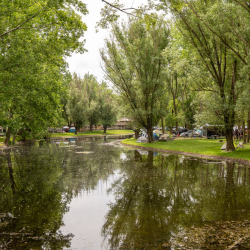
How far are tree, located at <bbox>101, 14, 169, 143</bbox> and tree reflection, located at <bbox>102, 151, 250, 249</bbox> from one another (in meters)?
17.1

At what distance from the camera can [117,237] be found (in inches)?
228

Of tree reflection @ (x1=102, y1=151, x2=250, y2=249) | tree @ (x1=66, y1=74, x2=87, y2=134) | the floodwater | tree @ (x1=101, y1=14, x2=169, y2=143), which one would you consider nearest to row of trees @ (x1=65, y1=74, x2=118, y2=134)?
tree @ (x1=66, y1=74, x2=87, y2=134)

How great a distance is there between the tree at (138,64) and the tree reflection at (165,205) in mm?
17109

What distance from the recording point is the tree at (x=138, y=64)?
28.1m

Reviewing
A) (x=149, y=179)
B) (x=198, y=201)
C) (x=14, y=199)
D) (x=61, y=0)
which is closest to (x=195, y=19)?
(x=61, y=0)

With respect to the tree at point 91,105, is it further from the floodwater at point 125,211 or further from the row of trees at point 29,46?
the floodwater at point 125,211

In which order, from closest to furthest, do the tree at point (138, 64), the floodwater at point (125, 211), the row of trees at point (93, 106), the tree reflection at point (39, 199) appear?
the floodwater at point (125, 211)
the tree reflection at point (39, 199)
the tree at point (138, 64)
the row of trees at point (93, 106)

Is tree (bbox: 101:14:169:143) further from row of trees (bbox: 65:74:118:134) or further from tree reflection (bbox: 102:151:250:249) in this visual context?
row of trees (bbox: 65:74:118:134)

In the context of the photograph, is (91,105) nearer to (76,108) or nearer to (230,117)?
(76,108)

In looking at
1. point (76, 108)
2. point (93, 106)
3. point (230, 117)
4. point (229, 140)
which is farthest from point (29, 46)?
point (93, 106)

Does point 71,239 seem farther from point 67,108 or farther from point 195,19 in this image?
point 67,108

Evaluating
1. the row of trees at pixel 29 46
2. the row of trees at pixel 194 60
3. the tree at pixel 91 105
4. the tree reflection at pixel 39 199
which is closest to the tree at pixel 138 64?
the row of trees at pixel 194 60

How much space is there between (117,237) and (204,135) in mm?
38621

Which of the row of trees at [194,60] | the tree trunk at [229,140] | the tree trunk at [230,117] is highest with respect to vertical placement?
Result: the row of trees at [194,60]
